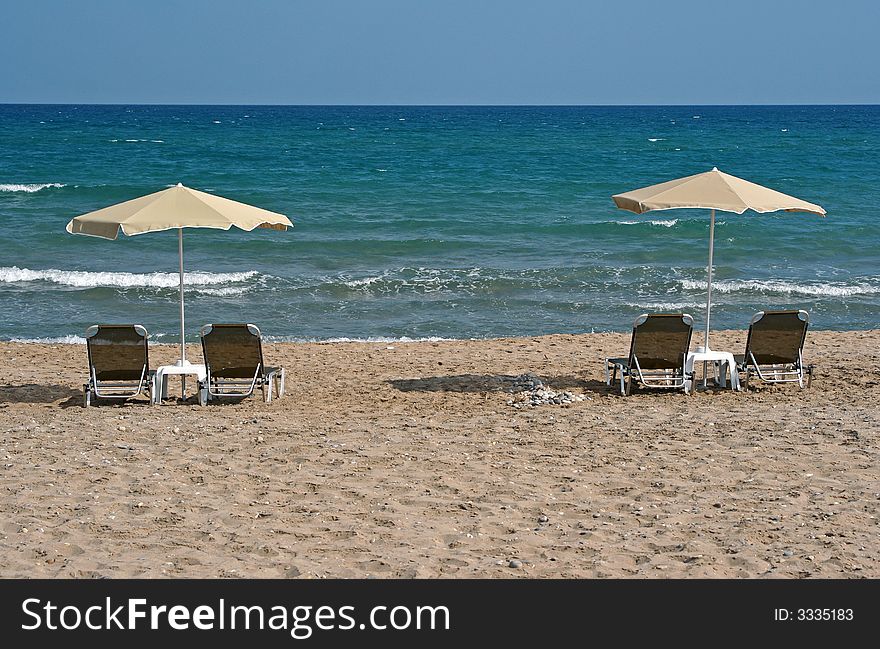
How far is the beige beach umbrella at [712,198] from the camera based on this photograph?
31.0 ft

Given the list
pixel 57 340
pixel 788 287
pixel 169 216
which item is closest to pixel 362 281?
pixel 57 340

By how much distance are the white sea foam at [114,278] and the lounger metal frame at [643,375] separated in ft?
31.1

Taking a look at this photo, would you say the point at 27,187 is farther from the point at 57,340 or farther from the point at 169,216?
the point at 169,216

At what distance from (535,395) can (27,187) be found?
27.4 m

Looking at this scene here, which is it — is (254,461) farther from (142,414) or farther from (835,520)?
(835,520)

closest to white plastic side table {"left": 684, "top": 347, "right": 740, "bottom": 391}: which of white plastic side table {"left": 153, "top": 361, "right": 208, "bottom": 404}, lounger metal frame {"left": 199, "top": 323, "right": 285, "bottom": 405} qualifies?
lounger metal frame {"left": 199, "top": 323, "right": 285, "bottom": 405}

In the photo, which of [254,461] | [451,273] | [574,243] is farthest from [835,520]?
[574,243]

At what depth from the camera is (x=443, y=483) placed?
6.87 metres

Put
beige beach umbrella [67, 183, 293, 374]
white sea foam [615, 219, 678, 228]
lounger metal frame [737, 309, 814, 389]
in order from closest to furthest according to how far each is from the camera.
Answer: beige beach umbrella [67, 183, 293, 374], lounger metal frame [737, 309, 814, 389], white sea foam [615, 219, 678, 228]

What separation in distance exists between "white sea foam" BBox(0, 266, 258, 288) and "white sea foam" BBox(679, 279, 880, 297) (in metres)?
7.94

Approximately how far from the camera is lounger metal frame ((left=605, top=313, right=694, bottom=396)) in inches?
386

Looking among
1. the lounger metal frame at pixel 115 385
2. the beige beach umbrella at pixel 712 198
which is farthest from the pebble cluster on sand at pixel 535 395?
the lounger metal frame at pixel 115 385

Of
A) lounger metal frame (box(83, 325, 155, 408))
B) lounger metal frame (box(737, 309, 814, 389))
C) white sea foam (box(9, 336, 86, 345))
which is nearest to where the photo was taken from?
lounger metal frame (box(83, 325, 155, 408))

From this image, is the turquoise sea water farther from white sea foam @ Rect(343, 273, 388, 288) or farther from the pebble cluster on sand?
the pebble cluster on sand
